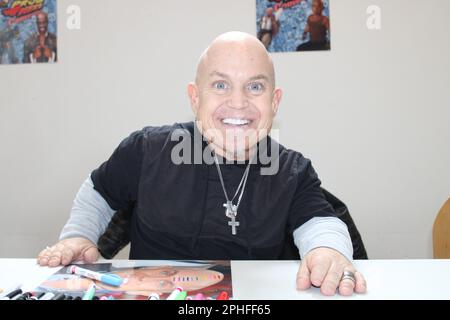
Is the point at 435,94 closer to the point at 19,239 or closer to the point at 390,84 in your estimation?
the point at 390,84

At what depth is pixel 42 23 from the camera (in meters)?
1.88

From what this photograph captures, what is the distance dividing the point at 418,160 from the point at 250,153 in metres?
1.14

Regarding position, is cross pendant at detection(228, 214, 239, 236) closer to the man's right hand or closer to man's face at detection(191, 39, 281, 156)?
man's face at detection(191, 39, 281, 156)

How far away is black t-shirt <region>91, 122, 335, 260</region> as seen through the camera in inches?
37.4

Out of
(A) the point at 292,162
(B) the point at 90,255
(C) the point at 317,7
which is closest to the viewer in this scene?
(B) the point at 90,255

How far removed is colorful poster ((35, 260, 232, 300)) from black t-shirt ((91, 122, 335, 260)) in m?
0.20

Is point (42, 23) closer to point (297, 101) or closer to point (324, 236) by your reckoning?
point (297, 101)

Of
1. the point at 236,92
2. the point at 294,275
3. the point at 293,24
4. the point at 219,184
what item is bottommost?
the point at 294,275

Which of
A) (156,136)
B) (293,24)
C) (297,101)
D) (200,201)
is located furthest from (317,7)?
(200,201)

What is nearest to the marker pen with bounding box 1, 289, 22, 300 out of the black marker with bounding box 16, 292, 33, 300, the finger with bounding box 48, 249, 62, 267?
the black marker with bounding box 16, 292, 33, 300

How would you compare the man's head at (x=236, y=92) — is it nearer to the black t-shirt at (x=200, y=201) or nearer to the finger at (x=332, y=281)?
the black t-shirt at (x=200, y=201)

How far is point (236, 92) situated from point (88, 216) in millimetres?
445

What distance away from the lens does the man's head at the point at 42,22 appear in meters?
1.87

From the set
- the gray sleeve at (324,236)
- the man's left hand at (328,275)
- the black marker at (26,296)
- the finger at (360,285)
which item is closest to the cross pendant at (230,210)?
the gray sleeve at (324,236)
